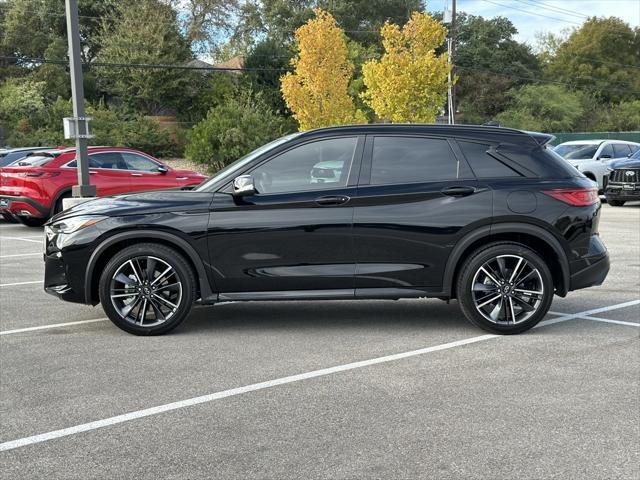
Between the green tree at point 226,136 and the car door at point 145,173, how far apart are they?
21.2 meters

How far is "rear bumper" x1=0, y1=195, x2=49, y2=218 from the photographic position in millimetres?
16094

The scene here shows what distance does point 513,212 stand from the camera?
667 cm

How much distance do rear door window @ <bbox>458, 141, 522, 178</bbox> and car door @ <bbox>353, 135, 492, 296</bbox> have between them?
16 centimetres

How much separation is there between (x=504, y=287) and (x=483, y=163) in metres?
1.11

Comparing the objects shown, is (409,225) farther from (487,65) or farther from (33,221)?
(487,65)

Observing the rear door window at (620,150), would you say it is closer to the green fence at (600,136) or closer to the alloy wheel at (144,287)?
the alloy wheel at (144,287)

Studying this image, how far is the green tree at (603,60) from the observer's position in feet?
250

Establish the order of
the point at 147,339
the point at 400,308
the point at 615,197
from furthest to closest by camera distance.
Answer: the point at 615,197, the point at 400,308, the point at 147,339

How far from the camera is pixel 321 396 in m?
4.98

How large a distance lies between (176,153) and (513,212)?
136ft

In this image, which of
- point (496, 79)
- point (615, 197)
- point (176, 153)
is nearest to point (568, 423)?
point (615, 197)

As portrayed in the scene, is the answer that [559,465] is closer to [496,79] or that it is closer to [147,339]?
[147,339]

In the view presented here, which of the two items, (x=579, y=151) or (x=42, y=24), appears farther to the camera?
(x=42, y=24)

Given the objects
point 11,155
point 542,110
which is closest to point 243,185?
point 11,155
